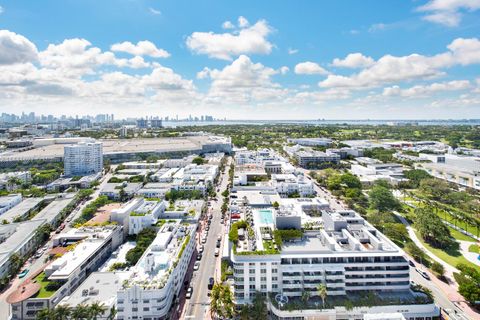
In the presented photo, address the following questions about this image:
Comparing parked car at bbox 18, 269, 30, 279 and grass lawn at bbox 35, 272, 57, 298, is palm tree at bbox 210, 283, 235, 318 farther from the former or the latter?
parked car at bbox 18, 269, 30, 279

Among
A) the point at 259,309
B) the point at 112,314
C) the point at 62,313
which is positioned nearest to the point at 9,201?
the point at 62,313

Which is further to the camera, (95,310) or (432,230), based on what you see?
(432,230)

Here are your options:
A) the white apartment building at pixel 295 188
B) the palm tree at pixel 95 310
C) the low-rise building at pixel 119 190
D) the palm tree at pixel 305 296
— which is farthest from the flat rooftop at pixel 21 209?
the palm tree at pixel 305 296

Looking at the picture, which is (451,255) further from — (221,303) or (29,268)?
(29,268)

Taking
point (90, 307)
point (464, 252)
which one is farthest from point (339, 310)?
point (464, 252)

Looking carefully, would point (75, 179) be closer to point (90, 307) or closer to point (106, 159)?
point (106, 159)

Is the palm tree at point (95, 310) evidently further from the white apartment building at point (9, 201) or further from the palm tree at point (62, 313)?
the white apartment building at point (9, 201)

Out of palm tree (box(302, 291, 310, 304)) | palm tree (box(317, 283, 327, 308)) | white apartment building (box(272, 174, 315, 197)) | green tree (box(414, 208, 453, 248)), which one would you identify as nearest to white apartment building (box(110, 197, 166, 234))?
palm tree (box(302, 291, 310, 304))
